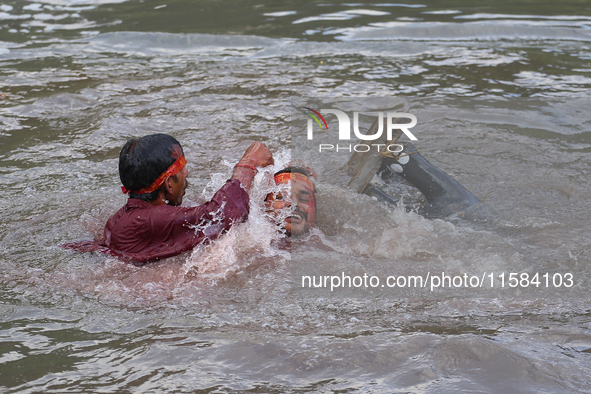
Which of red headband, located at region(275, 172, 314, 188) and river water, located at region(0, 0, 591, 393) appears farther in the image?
red headband, located at region(275, 172, 314, 188)

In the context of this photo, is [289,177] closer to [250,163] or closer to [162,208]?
[250,163]

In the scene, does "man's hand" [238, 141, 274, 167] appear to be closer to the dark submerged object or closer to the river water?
the river water

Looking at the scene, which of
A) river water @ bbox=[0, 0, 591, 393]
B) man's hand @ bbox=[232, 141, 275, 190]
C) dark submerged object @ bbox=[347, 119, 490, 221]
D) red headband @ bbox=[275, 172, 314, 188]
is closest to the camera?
river water @ bbox=[0, 0, 591, 393]

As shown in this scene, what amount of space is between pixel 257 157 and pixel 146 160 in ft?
2.29

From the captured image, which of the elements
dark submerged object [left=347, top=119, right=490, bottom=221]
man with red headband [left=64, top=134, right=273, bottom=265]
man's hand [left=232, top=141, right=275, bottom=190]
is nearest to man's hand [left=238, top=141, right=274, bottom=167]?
man's hand [left=232, top=141, right=275, bottom=190]

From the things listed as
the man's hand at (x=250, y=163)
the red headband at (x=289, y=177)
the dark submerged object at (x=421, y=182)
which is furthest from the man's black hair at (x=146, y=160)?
the dark submerged object at (x=421, y=182)

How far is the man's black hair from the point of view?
326 centimetres

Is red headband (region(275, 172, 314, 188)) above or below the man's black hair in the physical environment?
below

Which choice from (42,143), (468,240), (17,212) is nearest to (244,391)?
(468,240)

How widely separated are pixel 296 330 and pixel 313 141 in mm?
3101

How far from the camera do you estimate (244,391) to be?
2621 mm

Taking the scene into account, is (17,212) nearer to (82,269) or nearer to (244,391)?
(82,269)

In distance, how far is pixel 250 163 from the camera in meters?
3.61

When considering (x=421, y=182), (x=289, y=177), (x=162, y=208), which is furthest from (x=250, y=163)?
(x=421, y=182)
